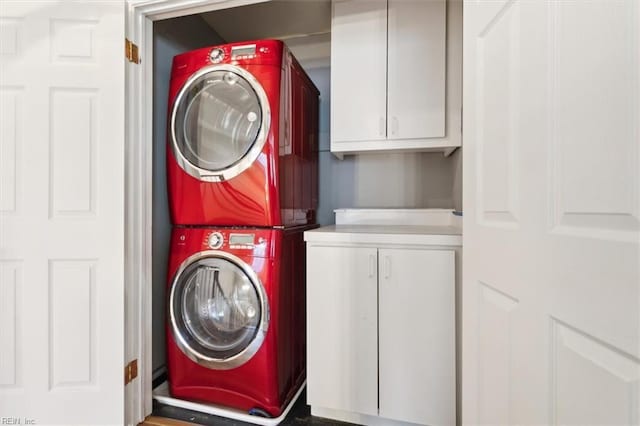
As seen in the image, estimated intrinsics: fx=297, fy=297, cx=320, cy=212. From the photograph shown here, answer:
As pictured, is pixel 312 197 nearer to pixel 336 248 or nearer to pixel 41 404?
pixel 336 248

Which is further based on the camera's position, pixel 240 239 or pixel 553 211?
pixel 240 239

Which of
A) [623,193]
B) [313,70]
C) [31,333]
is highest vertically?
[313,70]

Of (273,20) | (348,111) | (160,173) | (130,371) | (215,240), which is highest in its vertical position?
(273,20)

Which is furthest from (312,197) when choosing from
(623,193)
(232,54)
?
(623,193)

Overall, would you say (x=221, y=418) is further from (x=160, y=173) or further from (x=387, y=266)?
(x=160, y=173)

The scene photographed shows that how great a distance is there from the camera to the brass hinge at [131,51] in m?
1.44

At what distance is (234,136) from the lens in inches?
62.3

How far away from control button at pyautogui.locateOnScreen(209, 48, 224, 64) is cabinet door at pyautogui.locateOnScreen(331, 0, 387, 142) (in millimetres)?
637

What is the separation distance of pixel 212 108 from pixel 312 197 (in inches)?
32.9

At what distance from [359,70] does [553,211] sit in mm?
1431

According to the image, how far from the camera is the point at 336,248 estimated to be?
4.76 feet

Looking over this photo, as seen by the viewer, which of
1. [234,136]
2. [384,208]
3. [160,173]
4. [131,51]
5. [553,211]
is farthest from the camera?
[384,208]

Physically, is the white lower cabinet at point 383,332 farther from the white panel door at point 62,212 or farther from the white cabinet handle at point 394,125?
the white panel door at point 62,212

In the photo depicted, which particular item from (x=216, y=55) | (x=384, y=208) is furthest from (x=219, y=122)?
(x=384, y=208)
